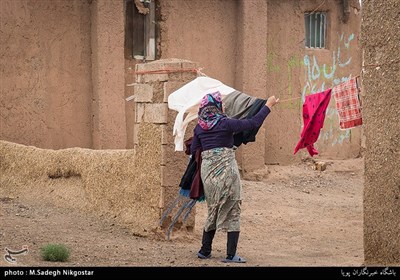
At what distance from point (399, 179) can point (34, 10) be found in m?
6.82

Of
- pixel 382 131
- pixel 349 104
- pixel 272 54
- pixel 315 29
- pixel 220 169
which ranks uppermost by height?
pixel 315 29

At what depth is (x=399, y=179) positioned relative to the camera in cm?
666

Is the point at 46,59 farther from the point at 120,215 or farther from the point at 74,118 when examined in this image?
the point at 120,215

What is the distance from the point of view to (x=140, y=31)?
42.5 ft

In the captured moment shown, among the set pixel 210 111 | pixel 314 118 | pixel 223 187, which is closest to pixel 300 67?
pixel 314 118

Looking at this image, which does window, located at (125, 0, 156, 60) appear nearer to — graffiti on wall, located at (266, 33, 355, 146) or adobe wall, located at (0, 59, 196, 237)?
graffiti on wall, located at (266, 33, 355, 146)

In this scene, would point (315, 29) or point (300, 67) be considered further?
point (315, 29)

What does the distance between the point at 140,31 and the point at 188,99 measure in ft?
15.0

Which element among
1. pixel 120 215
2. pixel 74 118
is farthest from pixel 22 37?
pixel 120 215

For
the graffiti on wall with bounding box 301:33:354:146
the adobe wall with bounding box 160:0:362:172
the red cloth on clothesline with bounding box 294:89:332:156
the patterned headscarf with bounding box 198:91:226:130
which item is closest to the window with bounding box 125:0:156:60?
the adobe wall with bounding box 160:0:362:172

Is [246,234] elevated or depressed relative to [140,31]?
depressed

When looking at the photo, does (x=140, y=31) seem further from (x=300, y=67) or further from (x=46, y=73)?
(x=300, y=67)

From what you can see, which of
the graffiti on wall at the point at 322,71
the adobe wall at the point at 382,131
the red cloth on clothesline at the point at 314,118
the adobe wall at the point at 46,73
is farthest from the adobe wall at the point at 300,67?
the adobe wall at the point at 382,131

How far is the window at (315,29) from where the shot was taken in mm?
14621
